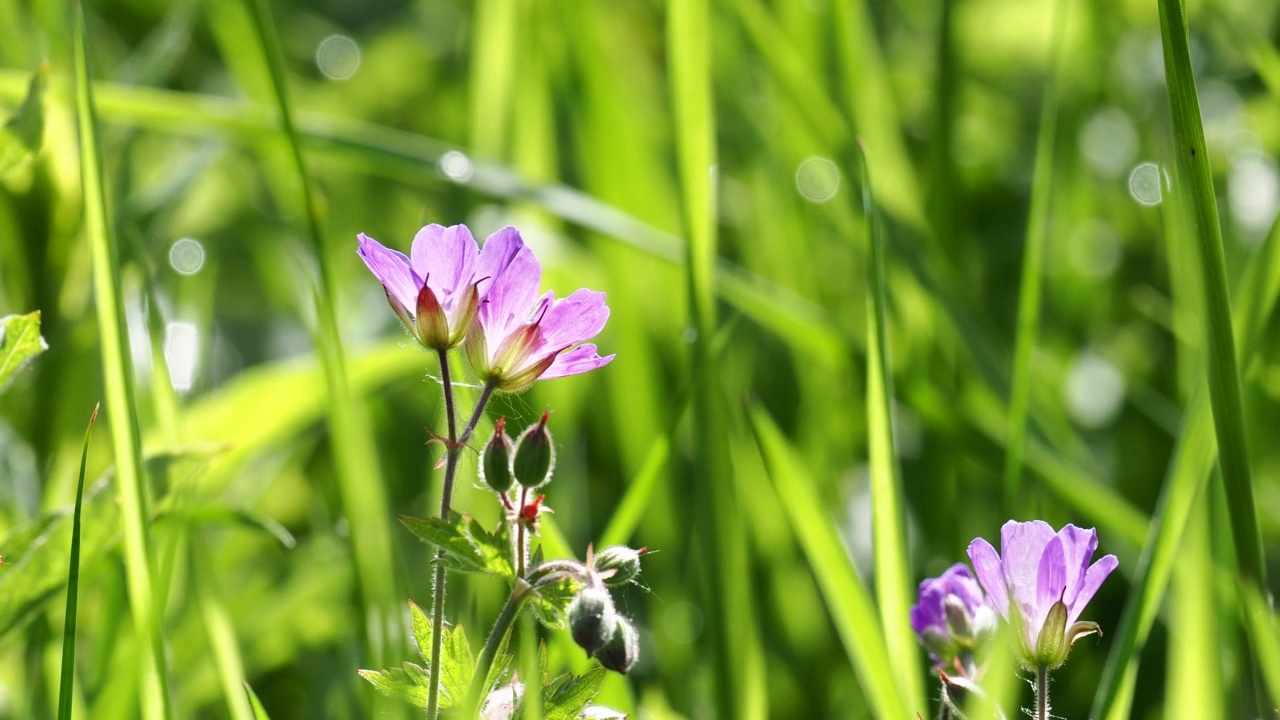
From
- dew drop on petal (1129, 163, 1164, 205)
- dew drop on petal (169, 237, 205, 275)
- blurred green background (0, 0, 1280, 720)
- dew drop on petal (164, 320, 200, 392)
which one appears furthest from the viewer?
dew drop on petal (1129, 163, 1164, 205)

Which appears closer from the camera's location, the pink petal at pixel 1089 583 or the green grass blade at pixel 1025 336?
the pink petal at pixel 1089 583

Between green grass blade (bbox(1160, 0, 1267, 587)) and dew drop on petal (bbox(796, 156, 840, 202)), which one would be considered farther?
dew drop on petal (bbox(796, 156, 840, 202))

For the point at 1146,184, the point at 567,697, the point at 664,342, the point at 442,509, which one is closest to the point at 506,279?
the point at 442,509

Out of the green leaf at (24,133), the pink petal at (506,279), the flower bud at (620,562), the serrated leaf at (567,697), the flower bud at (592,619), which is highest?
the green leaf at (24,133)

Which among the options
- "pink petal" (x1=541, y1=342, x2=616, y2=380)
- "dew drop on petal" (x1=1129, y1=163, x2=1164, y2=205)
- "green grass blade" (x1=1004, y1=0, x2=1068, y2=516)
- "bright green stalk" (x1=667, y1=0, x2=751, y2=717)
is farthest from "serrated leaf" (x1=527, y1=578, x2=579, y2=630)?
"dew drop on petal" (x1=1129, y1=163, x2=1164, y2=205)

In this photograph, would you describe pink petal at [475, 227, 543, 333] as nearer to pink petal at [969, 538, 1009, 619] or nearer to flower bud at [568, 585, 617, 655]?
flower bud at [568, 585, 617, 655]

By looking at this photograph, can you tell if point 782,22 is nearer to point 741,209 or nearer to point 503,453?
point 741,209

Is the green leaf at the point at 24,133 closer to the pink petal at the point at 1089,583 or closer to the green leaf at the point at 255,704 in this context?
the green leaf at the point at 255,704

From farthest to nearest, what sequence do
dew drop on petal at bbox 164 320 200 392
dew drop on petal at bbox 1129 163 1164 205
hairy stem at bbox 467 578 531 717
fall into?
dew drop on petal at bbox 1129 163 1164 205
dew drop on petal at bbox 164 320 200 392
hairy stem at bbox 467 578 531 717

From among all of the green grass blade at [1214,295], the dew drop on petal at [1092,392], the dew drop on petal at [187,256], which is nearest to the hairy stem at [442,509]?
the green grass blade at [1214,295]
